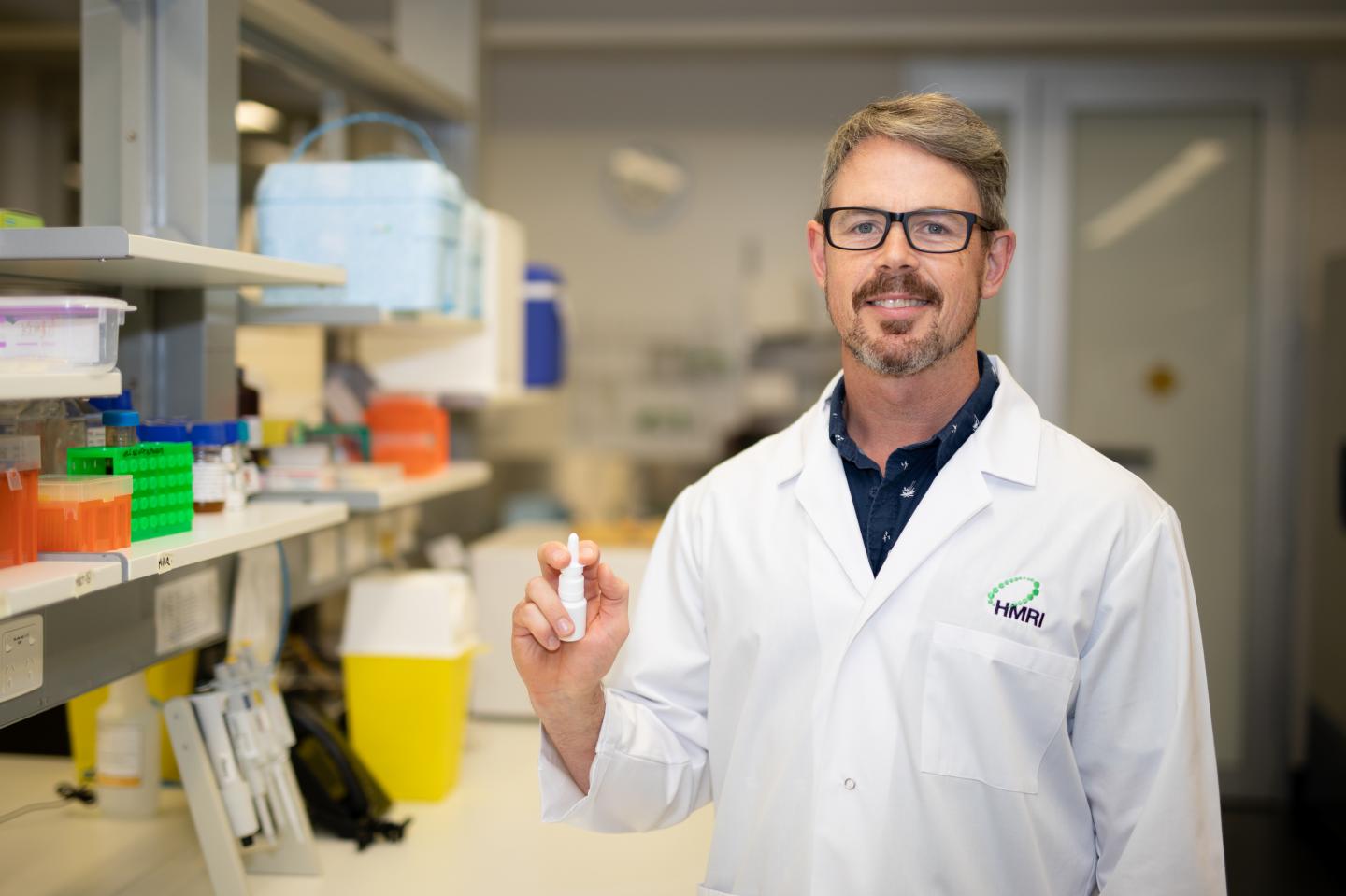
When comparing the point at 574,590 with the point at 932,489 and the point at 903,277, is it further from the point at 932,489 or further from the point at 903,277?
the point at 903,277

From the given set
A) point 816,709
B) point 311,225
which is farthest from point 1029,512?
point 311,225

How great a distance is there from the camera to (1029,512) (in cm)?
149

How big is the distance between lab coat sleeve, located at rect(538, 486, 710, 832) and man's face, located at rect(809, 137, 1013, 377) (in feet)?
1.24

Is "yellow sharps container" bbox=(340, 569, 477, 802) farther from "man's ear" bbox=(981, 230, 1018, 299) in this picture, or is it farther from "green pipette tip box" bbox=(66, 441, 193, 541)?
"man's ear" bbox=(981, 230, 1018, 299)

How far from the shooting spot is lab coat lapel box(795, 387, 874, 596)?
1516 mm

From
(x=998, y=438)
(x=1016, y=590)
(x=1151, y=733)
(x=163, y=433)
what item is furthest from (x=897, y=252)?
(x=163, y=433)

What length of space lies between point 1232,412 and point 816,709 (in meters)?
3.60

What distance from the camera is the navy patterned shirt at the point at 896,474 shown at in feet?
5.14

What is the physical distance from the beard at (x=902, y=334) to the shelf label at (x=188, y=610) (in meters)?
1.24

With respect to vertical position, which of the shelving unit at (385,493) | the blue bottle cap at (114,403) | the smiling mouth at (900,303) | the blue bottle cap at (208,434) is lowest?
the shelving unit at (385,493)

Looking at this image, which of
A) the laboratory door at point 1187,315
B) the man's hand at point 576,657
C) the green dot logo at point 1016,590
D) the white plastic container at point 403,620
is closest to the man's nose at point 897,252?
the green dot logo at point 1016,590

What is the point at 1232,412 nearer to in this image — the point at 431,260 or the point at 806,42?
the point at 806,42

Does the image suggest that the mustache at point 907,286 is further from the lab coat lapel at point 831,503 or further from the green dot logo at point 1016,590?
the green dot logo at point 1016,590

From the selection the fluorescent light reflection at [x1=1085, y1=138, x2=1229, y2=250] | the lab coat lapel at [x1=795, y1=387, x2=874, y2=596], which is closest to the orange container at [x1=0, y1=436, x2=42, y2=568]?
the lab coat lapel at [x1=795, y1=387, x2=874, y2=596]
